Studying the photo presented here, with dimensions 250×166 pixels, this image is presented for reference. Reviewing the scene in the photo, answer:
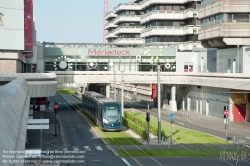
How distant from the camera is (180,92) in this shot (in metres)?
98.7

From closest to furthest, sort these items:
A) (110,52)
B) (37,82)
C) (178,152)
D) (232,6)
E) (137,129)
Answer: (178,152) → (37,82) → (137,129) → (232,6) → (110,52)

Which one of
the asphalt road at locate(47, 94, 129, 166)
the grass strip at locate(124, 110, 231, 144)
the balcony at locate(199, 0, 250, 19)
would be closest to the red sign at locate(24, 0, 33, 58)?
the asphalt road at locate(47, 94, 129, 166)

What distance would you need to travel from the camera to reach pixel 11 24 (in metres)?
60.0

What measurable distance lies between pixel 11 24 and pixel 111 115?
15.0 metres

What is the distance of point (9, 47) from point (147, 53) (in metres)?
44.6

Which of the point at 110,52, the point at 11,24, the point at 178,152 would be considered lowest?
the point at 178,152

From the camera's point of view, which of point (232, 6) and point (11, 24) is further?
point (232, 6)

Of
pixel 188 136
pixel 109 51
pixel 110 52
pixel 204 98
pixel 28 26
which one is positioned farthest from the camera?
pixel 110 52

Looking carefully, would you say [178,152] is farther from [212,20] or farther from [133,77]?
[133,77]

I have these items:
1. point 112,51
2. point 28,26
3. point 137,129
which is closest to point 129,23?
point 112,51

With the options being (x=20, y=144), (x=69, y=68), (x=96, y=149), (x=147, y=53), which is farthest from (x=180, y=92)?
(x=20, y=144)

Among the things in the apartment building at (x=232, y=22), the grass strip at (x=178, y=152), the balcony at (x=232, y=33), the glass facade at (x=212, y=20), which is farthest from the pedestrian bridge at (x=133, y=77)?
the grass strip at (x=178, y=152)

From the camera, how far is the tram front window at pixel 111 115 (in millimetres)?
57938

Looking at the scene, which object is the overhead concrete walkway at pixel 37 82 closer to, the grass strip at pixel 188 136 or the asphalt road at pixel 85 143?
the asphalt road at pixel 85 143
